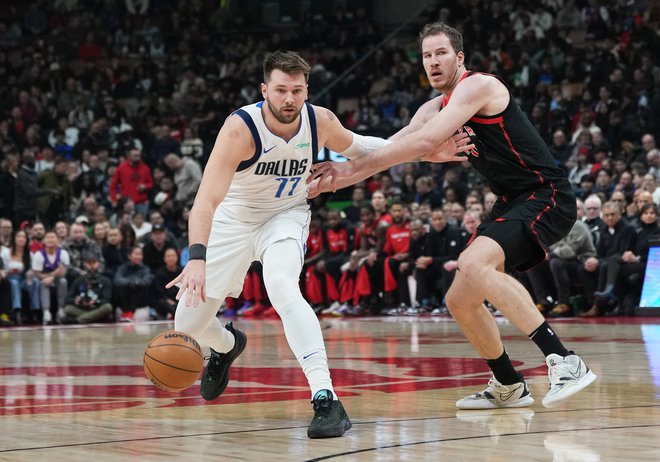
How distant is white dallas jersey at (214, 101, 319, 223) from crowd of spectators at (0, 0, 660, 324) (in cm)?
910

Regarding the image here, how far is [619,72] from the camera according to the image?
19.4 m

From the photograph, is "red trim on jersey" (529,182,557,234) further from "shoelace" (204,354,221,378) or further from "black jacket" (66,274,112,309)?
"black jacket" (66,274,112,309)

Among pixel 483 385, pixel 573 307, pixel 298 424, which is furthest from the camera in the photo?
pixel 573 307

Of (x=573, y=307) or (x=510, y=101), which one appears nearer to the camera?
(x=510, y=101)

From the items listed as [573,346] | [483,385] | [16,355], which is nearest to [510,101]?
[483,385]

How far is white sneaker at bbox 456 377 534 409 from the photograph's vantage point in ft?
19.5

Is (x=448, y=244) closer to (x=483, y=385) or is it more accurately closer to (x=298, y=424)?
(x=483, y=385)

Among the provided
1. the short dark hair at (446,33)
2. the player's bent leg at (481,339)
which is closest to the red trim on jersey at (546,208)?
the player's bent leg at (481,339)

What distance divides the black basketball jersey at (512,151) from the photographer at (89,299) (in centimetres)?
1119

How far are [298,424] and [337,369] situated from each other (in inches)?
114

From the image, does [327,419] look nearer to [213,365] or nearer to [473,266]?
[473,266]

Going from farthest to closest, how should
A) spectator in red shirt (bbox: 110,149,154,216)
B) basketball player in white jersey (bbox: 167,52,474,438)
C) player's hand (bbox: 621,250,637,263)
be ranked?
spectator in red shirt (bbox: 110,149,154,216) < player's hand (bbox: 621,250,637,263) < basketball player in white jersey (bbox: 167,52,474,438)

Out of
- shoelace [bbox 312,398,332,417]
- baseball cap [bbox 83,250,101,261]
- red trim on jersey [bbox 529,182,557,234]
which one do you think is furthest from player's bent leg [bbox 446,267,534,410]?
baseball cap [bbox 83,250,101,261]

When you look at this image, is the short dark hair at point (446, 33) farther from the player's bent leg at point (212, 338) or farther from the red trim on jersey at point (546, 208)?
the player's bent leg at point (212, 338)
